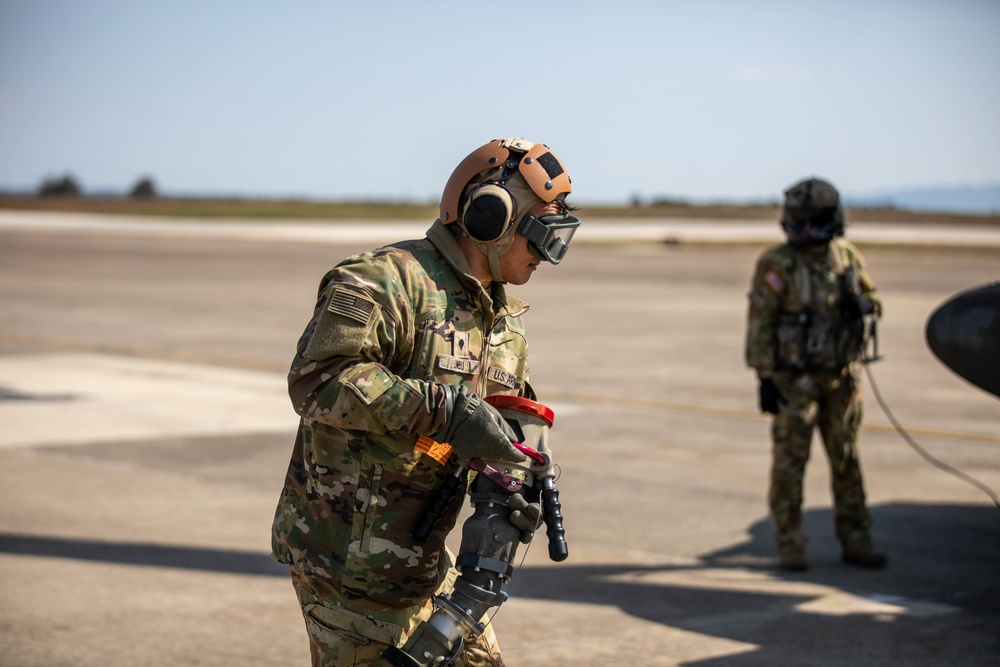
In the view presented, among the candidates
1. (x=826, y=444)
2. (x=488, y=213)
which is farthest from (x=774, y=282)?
(x=488, y=213)

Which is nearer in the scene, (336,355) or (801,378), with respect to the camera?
(336,355)

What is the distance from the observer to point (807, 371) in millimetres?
7527

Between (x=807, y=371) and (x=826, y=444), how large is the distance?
1.66 ft

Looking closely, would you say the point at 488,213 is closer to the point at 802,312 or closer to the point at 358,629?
the point at 358,629

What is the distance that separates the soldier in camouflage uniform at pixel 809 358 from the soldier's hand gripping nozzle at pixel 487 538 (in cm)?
438

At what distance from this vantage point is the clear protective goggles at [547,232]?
3.49 m

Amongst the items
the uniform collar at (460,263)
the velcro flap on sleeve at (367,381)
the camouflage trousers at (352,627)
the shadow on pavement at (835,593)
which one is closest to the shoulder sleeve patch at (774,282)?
the shadow on pavement at (835,593)

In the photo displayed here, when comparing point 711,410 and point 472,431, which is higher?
point 472,431

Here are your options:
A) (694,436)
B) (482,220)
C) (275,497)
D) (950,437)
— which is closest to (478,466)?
(482,220)

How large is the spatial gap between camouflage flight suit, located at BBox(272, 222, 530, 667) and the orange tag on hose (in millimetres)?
53

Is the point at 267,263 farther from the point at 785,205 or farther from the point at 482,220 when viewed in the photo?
the point at 482,220

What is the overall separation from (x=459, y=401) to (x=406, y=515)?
440 mm

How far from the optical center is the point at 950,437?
453 inches

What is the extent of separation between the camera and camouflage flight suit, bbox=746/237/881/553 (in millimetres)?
7441
